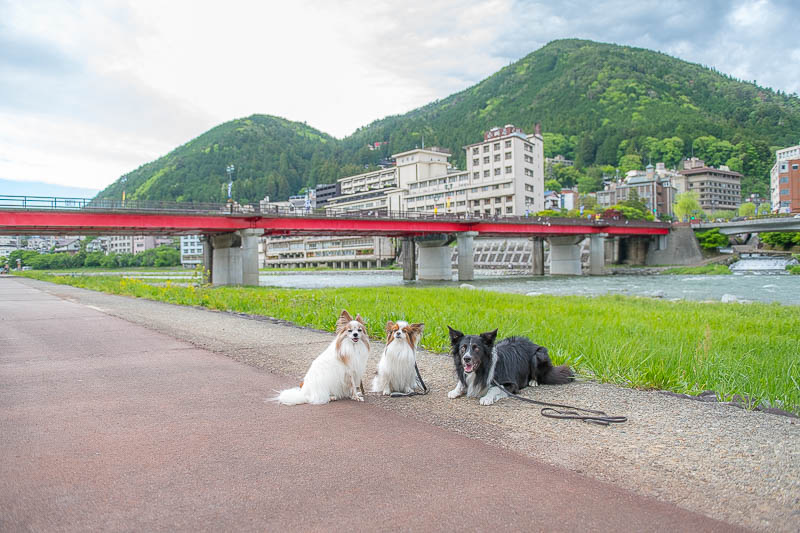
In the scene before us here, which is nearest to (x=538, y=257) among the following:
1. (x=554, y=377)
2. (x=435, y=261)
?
(x=435, y=261)

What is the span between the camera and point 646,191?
438ft

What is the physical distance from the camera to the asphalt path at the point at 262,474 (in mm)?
3344

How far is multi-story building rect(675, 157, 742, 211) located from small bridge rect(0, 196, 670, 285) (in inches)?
3055

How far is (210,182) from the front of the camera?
154 metres

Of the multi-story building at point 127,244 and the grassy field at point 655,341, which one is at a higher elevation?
the multi-story building at point 127,244

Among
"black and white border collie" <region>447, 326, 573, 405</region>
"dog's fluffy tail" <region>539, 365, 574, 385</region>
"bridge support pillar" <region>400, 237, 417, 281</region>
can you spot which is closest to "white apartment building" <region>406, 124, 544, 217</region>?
"bridge support pillar" <region>400, 237, 417, 281</region>

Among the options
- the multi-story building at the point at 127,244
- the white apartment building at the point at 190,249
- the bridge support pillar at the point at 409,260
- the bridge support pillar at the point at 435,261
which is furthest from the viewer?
the multi-story building at the point at 127,244

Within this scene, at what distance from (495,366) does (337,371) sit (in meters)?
1.85

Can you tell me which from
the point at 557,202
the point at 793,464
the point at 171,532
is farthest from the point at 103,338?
the point at 557,202

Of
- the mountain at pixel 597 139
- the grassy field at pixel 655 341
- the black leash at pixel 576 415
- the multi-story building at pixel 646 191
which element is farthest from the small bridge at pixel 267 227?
the mountain at pixel 597 139

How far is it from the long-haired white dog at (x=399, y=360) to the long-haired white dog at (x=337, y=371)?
0.29 meters

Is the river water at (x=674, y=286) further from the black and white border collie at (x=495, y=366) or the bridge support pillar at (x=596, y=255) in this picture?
the black and white border collie at (x=495, y=366)

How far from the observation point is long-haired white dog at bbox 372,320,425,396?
611 cm

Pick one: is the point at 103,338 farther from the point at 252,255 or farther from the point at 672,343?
the point at 252,255
